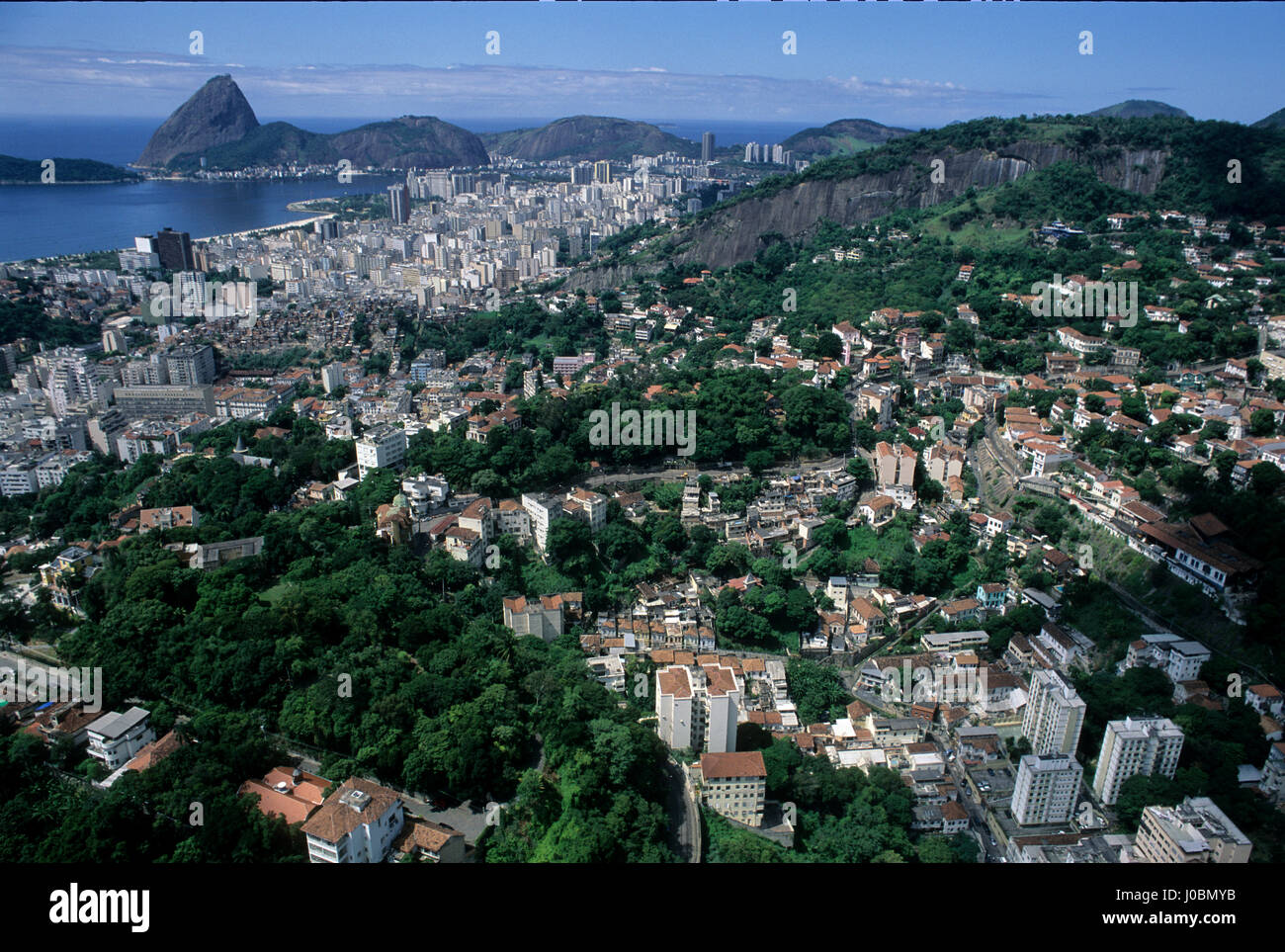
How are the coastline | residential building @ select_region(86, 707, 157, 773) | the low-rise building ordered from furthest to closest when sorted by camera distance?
the coastline < residential building @ select_region(86, 707, 157, 773) < the low-rise building

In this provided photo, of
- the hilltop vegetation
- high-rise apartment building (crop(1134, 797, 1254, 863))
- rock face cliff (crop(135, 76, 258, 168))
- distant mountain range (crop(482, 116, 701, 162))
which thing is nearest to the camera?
high-rise apartment building (crop(1134, 797, 1254, 863))

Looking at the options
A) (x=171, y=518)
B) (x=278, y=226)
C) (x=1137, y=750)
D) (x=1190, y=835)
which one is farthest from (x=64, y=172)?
(x=1190, y=835)

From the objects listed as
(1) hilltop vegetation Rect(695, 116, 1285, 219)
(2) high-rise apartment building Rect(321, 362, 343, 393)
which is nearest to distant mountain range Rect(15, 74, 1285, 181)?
(1) hilltop vegetation Rect(695, 116, 1285, 219)

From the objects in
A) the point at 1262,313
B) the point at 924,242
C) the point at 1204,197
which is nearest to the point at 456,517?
the point at 1262,313

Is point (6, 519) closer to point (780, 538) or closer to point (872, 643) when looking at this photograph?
point (780, 538)

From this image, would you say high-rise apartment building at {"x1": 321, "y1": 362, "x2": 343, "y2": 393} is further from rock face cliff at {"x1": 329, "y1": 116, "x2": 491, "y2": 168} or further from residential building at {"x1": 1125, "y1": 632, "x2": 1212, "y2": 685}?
rock face cliff at {"x1": 329, "y1": 116, "x2": 491, "y2": 168}

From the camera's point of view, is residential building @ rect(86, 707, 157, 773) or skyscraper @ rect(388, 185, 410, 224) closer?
residential building @ rect(86, 707, 157, 773)
